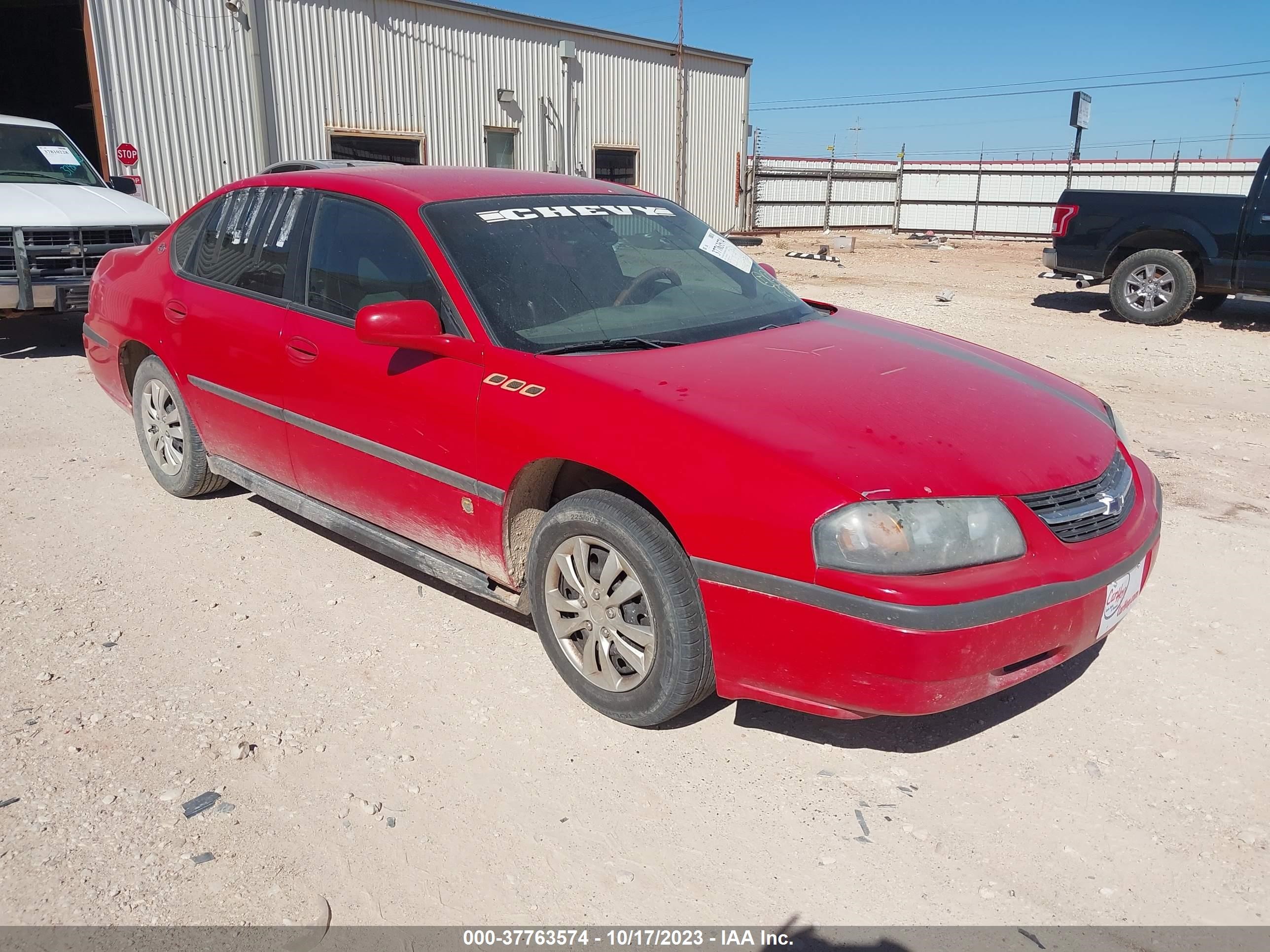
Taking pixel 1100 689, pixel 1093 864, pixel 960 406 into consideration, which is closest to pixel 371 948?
pixel 1093 864

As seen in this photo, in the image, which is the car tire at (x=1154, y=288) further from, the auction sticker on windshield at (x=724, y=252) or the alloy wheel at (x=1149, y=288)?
the auction sticker on windshield at (x=724, y=252)

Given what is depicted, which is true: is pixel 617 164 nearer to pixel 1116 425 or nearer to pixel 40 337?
pixel 40 337

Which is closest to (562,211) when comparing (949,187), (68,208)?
(68,208)

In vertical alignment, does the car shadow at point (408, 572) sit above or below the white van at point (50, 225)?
below

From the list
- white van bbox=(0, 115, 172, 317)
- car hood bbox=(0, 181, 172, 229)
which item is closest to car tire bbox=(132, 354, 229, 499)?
white van bbox=(0, 115, 172, 317)

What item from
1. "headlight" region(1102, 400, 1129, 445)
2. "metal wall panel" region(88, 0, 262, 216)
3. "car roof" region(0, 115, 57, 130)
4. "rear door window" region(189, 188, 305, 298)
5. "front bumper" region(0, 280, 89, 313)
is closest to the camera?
"headlight" region(1102, 400, 1129, 445)

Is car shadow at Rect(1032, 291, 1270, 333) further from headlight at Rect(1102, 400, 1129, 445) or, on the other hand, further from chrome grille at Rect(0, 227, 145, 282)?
chrome grille at Rect(0, 227, 145, 282)

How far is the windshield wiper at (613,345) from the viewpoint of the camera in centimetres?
316

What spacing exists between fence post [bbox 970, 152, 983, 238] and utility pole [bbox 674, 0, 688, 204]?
9571 millimetres

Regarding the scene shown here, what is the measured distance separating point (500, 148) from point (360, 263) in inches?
617

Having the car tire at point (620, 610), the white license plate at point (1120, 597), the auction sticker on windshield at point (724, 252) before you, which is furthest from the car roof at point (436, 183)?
the white license plate at point (1120, 597)

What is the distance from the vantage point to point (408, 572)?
4203 mm

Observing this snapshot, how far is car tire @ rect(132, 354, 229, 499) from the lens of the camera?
4.70 metres

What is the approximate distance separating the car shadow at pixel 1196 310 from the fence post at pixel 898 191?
1469 cm
